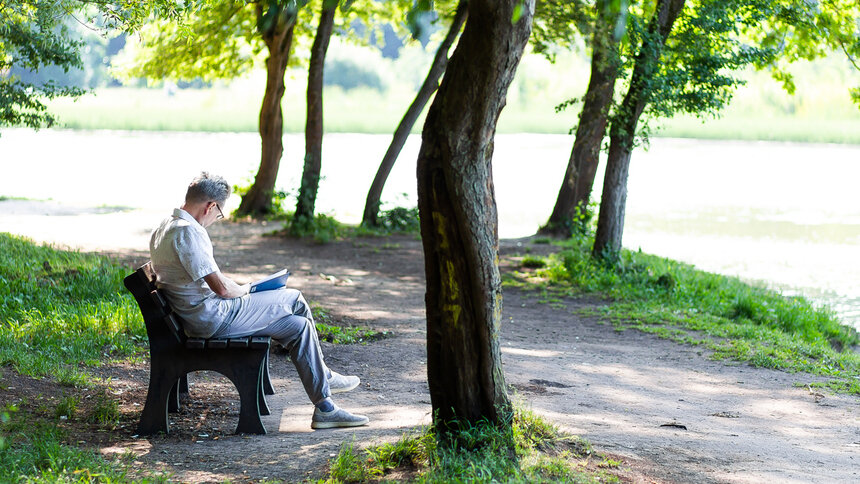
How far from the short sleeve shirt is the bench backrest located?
7 centimetres

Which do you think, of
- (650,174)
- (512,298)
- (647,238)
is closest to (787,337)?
(512,298)

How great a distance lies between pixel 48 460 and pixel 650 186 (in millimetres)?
28046

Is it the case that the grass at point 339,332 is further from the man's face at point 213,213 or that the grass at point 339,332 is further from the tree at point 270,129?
the tree at point 270,129

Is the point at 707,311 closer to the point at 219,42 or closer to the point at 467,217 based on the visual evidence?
the point at 467,217

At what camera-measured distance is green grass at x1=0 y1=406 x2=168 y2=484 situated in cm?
394

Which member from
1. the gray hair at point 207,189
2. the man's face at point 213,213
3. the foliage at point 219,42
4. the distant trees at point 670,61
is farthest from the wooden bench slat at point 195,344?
the foliage at point 219,42

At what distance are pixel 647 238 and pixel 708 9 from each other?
919 centimetres

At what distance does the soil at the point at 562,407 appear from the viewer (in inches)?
176

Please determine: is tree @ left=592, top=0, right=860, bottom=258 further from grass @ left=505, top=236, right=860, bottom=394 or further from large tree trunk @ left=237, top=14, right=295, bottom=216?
large tree trunk @ left=237, top=14, right=295, bottom=216

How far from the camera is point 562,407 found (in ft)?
18.6

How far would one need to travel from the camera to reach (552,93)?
74.3 meters

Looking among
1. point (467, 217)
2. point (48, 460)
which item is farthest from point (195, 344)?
point (467, 217)

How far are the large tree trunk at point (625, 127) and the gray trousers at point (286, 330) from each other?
664cm

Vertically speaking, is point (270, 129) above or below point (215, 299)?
above
